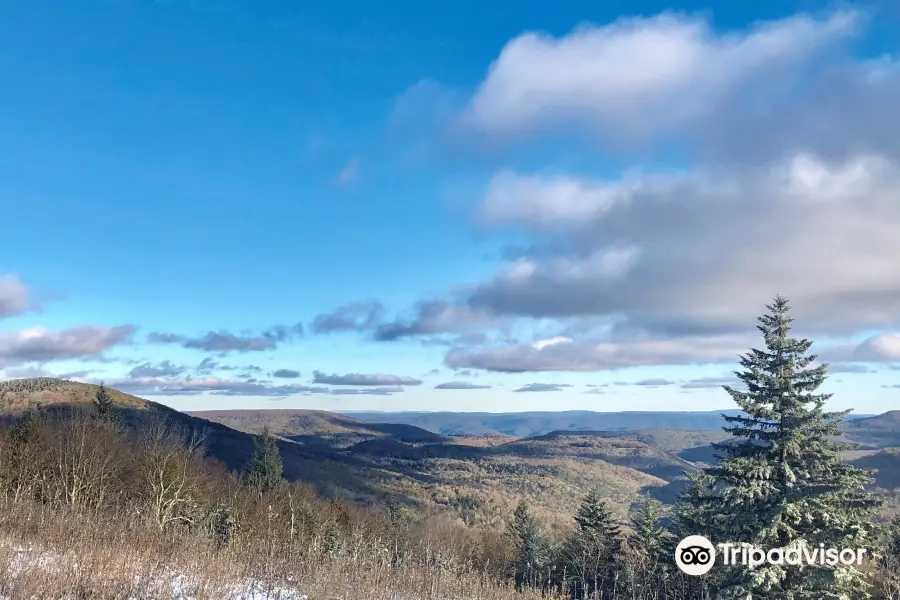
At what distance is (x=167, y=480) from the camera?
33.9 m

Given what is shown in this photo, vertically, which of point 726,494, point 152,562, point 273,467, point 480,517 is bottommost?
point 480,517

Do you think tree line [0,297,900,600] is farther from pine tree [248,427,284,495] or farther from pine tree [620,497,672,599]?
pine tree [248,427,284,495]

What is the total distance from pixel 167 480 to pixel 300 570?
2735cm

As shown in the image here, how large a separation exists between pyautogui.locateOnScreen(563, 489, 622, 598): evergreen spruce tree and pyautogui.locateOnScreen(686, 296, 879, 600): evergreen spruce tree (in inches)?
1012

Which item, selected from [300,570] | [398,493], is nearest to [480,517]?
[398,493]

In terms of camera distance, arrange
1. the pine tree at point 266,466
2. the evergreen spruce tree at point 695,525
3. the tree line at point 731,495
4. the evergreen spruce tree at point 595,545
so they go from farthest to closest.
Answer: the pine tree at point 266,466 < the evergreen spruce tree at point 595,545 < the evergreen spruce tree at point 695,525 < the tree line at point 731,495

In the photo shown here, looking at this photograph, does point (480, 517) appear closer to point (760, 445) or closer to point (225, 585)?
point (760, 445)

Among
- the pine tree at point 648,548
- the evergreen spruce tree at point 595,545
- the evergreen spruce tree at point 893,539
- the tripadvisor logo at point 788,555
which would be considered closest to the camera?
the tripadvisor logo at point 788,555

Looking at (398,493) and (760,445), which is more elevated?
(760,445)

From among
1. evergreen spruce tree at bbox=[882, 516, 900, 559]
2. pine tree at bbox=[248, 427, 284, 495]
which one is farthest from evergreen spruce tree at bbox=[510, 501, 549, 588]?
pine tree at bbox=[248, 427, 284, 495]

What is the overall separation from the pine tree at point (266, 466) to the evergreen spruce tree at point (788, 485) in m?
49.0

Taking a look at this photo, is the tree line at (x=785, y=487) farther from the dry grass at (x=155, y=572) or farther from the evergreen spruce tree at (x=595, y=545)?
the evergreen spruce tree at (x=595, y=545)

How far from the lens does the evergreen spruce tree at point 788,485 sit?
1933 cm

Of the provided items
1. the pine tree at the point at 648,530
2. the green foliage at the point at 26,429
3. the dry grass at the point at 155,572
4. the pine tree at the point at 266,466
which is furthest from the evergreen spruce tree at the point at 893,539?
the green foliage at the point at 26,429
